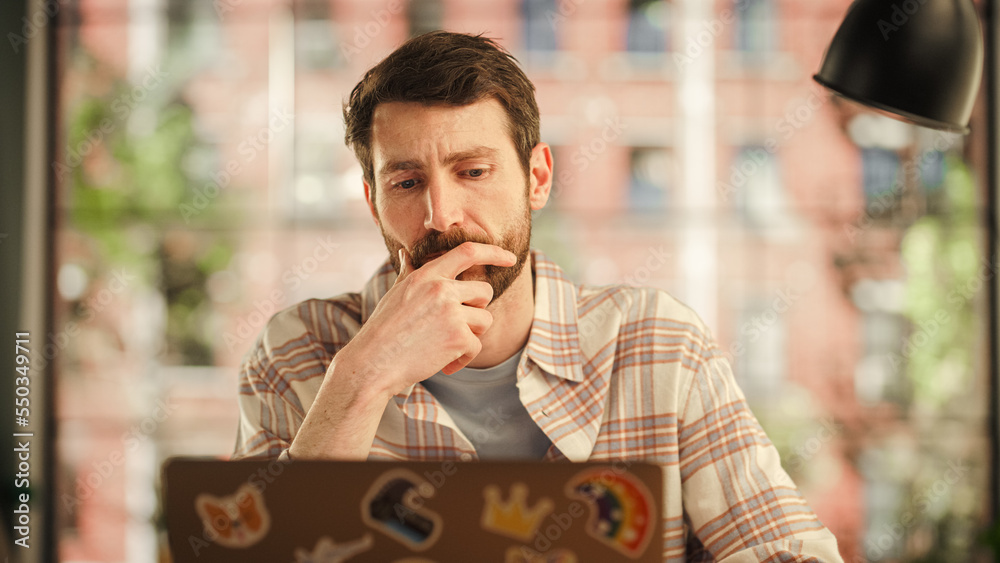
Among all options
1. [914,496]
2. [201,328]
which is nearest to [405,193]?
[201,328]

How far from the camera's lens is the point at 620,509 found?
2.20 ft

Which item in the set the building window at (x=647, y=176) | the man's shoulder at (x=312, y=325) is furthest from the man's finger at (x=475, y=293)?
the building window at (x=647, y=176)

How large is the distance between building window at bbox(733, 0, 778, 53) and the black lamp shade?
98.7 inches

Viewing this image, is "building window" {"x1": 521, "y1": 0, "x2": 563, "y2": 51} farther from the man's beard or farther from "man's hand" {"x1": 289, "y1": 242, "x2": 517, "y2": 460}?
"man's hand" {"x1": 289, "y1": 242, "x2": 517, "y2": 460}

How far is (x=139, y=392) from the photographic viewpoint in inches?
145

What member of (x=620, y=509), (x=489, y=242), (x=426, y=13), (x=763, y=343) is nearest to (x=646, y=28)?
(x=426, y=13)

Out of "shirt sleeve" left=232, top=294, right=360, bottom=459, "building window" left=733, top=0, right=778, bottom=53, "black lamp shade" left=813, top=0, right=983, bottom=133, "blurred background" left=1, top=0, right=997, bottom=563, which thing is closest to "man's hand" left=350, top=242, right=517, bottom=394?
"shirt sleeve" left=232, top=294, right=360, bottom=459

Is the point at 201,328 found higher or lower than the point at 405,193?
lower

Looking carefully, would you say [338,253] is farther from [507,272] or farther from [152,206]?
[507,272]

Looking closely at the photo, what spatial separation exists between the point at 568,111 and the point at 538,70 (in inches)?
10.4

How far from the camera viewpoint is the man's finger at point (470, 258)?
51.1 inches

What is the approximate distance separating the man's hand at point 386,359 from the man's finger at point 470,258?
33 mm

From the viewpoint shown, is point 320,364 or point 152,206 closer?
point 320,364

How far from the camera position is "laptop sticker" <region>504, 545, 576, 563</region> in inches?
26.9
